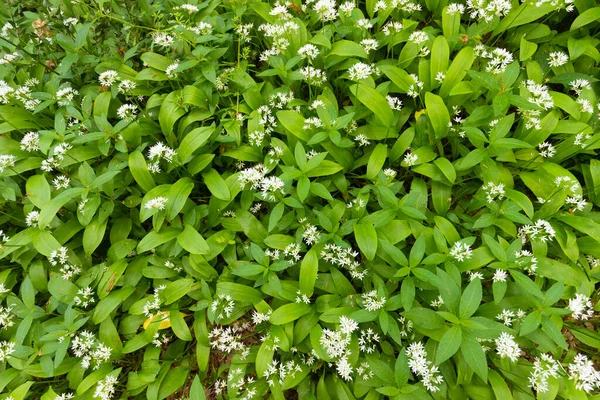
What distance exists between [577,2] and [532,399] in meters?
3.47

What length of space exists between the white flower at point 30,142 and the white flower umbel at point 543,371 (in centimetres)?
427

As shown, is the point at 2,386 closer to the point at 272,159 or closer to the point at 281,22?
the point at 272,159

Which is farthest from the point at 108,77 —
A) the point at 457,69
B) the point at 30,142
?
the point at 457,69

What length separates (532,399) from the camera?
2.48m

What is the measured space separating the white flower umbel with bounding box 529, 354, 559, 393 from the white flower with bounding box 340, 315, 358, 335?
1.12m

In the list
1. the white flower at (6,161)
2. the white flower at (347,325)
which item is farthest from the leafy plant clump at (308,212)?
the white flower at (6,161)

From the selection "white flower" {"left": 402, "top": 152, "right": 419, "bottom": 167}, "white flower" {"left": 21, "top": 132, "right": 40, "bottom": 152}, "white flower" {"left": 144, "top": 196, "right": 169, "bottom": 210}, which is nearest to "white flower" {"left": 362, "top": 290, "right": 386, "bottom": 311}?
"white flower" {"left": 402, "top": 152, "right": 419, "bottom": 167}

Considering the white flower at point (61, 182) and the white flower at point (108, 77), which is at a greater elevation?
the white flower at point (108, 77)

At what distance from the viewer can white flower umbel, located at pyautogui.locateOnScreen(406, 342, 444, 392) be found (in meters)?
2.24

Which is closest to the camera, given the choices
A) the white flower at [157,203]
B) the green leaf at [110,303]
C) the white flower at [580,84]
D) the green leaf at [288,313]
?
the green leaf at [288,313]

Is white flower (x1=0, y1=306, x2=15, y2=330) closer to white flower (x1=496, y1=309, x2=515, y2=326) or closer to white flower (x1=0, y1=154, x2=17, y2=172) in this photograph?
white flower (x1=0, y1=154, x2=17, y2=172)

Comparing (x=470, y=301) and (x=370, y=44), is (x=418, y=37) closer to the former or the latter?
(x=370, y=44)

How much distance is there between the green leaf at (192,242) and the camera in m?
2.79

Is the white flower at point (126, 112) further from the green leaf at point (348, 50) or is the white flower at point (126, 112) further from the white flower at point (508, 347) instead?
the white flower at point (508, 347)
